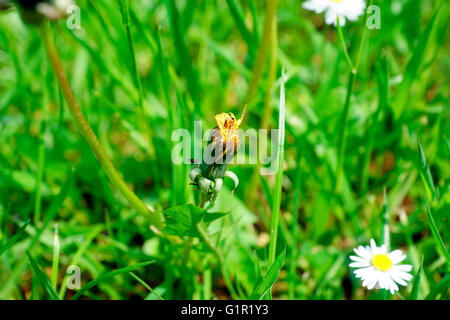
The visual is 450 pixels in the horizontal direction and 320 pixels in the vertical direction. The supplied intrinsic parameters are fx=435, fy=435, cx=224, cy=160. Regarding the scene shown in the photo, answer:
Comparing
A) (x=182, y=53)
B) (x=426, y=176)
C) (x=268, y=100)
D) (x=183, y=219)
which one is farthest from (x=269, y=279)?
(x=182, y=53)

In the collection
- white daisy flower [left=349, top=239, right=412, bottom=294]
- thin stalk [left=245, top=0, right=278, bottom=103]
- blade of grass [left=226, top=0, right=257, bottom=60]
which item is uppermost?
blade of grass [left=226, top=0, right=257, bottom=60]

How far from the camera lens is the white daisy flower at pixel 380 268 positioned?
106cm

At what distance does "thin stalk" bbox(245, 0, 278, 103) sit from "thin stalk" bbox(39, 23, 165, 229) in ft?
1.84

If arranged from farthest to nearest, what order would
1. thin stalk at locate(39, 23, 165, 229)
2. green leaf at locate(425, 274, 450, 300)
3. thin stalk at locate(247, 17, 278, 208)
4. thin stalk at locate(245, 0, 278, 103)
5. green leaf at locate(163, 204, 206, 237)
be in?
thin stalk at locate(247, 17, 278, 208)
thin stalk at locate(245, 0, 278, 103)
green leaf at locate(425, 274, 450, 300)
green leaf at locate(163, 204, 206, 237)
thin stalk at locate(39, 23, 165, 229)

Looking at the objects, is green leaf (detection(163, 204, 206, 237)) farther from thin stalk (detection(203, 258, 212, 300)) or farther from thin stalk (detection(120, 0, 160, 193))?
thin stalk (detection(120, 0, 160, 193))

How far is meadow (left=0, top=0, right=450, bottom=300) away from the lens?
129 cm

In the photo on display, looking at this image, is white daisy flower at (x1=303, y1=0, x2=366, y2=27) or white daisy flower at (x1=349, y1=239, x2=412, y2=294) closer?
white daisy flower at (x1=349, y1=239, x2=412, y2=294)

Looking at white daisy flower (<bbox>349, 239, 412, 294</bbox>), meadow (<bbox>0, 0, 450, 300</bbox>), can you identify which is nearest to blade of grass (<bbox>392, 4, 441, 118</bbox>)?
meadow (<bbox>0, 0, 450, 300</bbox>)

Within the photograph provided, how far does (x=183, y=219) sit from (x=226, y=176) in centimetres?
30

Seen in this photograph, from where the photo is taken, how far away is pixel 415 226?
148 cm

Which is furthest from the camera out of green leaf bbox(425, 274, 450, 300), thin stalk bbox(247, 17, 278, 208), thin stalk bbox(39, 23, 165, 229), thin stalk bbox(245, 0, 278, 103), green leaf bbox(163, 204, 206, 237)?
thin stalk bbox(247, 17, 278, 208)

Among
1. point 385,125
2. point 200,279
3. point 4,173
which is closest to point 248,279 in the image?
point 200,279
